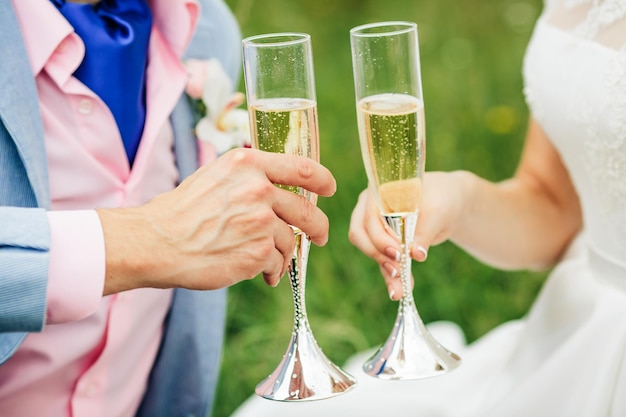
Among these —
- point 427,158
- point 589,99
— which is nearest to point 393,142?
point 589,99

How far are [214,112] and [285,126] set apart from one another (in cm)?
62

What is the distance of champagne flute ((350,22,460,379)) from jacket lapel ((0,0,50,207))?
22.6 inches

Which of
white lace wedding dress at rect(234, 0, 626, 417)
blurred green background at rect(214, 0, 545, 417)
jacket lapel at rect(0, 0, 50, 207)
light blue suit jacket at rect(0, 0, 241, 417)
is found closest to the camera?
light blue suit jacket at rect(0, 0, 241, 417)

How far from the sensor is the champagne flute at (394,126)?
4.82ft

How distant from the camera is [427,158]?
13.5 ft

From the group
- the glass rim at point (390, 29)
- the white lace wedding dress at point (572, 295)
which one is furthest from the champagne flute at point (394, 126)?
the white lace wedding dress at point (572, 295)

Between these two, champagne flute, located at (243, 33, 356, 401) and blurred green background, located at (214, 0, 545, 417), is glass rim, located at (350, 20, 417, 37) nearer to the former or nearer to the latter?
champagne flute, located at (243, 33, 356, 401)

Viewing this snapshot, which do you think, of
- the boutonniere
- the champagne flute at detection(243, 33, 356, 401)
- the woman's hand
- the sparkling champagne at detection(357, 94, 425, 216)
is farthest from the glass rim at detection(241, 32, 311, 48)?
the boutonniere

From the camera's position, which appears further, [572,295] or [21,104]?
[572,295]

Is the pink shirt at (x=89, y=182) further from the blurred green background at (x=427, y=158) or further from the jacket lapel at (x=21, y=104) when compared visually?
the blurred green background at (x=427, y=158)

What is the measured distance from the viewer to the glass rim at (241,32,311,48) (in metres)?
1.41

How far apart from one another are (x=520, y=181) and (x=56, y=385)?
1114 mm

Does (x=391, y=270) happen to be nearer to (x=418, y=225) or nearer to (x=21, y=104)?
(x=418, y=225)

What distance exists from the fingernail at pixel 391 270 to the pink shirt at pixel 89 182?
537 mm
